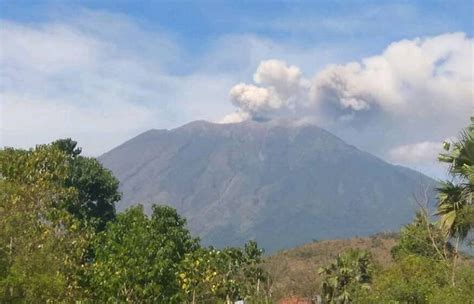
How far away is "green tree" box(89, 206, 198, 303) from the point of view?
33.7 m

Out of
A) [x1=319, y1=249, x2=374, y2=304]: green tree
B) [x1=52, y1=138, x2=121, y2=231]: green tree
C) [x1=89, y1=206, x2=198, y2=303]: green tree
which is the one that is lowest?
[x1=319, y1=249, x2=374, y2=304]: green tree

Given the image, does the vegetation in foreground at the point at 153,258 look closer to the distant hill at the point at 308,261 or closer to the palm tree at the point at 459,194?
the palm tree at the point at 459,194

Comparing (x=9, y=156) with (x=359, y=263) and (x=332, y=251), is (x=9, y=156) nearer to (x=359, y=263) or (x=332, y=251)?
(x=359, y=263)

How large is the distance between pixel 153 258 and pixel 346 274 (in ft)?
62.6

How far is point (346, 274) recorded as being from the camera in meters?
49.7

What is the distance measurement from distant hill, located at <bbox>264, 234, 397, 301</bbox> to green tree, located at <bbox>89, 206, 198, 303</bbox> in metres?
37.0

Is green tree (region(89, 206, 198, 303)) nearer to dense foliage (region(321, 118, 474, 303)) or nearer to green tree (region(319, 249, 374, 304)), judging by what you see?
dense foliage (region(321, 118, 474, 303))

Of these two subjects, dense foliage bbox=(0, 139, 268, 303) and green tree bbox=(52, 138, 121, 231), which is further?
green tree bbox=(52, 138, 121, 231)

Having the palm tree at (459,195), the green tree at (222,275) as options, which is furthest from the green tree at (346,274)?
the palm tree at (459,195)

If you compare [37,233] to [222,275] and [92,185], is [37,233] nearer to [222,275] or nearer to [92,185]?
[222,275]

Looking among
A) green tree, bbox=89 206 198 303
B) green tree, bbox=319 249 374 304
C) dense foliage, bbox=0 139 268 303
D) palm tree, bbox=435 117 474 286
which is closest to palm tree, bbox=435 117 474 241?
palm tree, bbox=435 117 474 286

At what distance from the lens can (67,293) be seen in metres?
33.5

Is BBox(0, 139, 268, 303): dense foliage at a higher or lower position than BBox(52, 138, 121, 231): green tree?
lower

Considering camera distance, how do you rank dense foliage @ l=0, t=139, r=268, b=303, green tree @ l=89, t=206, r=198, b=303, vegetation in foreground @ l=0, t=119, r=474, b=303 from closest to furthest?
vegetation in foreground @ l=0, t=119, r=474, b=303
dense foliage @ l=0, t=139, r=268, b=303
green tree @ l=89, t=206, r=198, b=303
